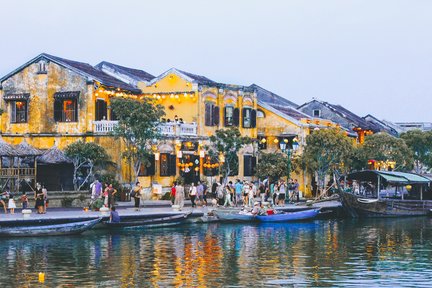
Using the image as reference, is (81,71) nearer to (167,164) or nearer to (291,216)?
(167,164)

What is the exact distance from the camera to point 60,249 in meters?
30.9

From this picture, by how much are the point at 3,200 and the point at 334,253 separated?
1776cm

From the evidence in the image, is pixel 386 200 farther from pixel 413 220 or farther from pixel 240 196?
pixel 240 196

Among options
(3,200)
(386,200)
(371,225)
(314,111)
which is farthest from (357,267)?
(314,111)

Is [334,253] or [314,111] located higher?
[314,111]

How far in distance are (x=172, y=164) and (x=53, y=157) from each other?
26.1 feet

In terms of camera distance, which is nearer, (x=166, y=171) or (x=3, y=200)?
(x=3, y=200)

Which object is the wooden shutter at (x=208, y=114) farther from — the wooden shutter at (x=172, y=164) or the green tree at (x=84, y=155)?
the green tree at (x=84, y=155)

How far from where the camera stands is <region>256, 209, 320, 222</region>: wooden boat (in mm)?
42312

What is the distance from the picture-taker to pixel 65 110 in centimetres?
5172

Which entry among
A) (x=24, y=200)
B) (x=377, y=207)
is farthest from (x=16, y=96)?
(x=377, y=207)

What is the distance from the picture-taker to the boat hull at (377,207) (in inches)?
1886

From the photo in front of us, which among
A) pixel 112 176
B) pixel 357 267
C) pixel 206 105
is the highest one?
pixel 206 105

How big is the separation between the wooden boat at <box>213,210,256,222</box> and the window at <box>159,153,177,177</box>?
33.2 ft
